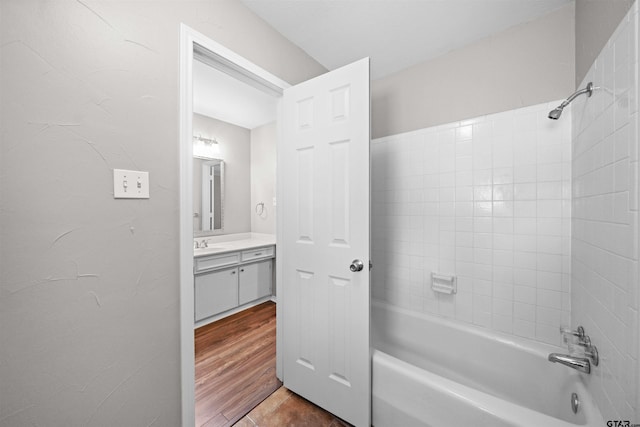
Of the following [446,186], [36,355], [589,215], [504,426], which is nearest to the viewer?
[36,355]

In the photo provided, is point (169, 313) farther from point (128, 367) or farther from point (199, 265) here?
point (199, 265)

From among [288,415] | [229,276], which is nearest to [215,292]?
[229,276]

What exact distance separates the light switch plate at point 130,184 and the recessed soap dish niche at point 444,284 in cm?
188

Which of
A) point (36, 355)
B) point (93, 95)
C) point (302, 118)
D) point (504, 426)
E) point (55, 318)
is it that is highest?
point (302, 118)

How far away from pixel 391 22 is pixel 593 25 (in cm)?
98

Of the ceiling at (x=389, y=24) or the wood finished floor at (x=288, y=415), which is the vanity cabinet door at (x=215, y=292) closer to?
the wood finished floor at (x=288, y=415)

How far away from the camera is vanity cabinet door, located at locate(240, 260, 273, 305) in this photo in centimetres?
297

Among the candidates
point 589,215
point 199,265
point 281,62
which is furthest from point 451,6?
point 199,265

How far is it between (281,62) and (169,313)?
5.44ft

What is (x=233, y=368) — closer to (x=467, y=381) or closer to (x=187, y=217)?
(x=187, y=217)

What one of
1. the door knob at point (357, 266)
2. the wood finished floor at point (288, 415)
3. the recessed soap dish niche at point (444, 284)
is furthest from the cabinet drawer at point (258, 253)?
the recessed soap dish niche at point (444, 284)

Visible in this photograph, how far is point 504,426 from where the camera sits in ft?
3.11

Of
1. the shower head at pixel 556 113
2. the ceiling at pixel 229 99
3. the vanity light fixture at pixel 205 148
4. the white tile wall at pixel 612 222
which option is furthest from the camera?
the vanity light fixture at pixel 205 148

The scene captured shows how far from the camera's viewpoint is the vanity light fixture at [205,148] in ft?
10.3
